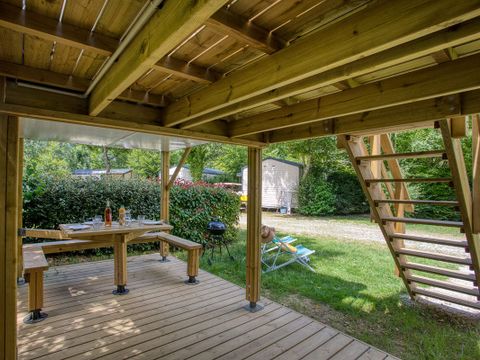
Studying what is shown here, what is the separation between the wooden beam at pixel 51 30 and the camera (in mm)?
1271

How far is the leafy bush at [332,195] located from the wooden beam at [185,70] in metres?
11.6

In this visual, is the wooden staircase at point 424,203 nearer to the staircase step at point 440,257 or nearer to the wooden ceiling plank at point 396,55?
the staircase step at point 440,257

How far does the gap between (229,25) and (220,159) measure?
1934 centimetres

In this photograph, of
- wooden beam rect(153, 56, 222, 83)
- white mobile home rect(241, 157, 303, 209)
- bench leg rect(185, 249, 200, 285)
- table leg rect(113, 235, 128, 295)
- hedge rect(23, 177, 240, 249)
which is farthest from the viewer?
white mobile home rect(241, 157, 303, 209)

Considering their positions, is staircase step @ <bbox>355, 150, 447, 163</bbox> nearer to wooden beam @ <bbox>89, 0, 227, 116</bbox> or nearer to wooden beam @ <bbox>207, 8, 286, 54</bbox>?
wooden beam @ <bbox>207, 8, 286, 54</bbox>

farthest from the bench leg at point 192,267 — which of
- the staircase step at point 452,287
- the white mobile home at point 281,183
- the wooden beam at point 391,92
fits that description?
the white mobile home at point 281,183

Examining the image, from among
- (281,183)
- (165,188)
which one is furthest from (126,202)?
(281,183)

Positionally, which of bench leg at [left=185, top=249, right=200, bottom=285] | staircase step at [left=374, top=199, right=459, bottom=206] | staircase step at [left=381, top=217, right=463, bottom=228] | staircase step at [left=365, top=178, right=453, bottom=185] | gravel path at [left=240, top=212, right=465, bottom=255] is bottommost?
gravel path at [left=240, top=212, right=465, bottom=255]

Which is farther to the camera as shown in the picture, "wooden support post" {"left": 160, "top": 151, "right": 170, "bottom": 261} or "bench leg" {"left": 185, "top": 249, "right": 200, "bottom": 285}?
"wooden support post" {"left": 160, "top": 151, "right": 170, "bottom": 261}

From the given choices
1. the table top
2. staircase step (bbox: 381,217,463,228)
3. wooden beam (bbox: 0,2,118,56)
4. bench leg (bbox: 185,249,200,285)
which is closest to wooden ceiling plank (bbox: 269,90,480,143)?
staircase step (bbox: 381,217,463,228)

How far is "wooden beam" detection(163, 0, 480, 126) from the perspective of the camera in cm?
95

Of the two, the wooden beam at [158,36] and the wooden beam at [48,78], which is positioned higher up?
the wooden beam at [48,78]

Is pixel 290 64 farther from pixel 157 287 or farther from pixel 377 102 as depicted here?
pixel 157 287

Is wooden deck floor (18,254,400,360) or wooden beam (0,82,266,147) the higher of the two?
wooden beam (0,82,266,147)
